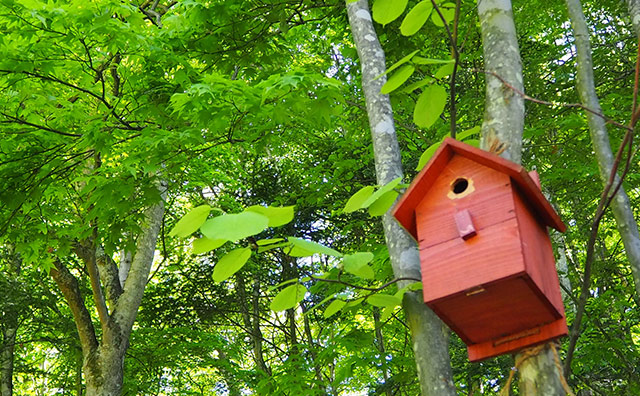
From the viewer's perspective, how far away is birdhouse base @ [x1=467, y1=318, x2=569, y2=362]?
5.69 feet

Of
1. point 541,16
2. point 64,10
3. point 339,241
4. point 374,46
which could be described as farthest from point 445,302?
point 339,241

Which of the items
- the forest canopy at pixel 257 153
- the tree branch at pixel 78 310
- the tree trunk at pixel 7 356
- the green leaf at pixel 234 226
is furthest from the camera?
the tree trunk at pixel 7 356

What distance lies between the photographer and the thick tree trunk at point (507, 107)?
1534mm

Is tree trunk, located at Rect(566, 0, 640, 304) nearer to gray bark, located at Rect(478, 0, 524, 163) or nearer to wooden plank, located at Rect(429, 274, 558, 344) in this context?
gray bark, located at Rect(478, 0, 524, 163)

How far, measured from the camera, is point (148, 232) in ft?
26.8

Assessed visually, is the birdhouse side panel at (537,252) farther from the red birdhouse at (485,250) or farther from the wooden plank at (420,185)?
the wooden plank at (420,185)

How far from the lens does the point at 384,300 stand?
6.75 ft

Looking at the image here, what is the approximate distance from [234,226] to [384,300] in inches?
39.8

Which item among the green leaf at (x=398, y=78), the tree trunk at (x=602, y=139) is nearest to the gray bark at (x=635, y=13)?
the tree trunk at (x=602, y=139)

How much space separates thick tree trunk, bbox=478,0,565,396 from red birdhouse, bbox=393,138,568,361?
3.3 inches

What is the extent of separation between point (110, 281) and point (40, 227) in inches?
96.9

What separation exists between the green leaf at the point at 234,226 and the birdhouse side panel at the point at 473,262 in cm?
79

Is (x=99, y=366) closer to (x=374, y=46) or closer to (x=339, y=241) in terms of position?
(x=339, y=241)

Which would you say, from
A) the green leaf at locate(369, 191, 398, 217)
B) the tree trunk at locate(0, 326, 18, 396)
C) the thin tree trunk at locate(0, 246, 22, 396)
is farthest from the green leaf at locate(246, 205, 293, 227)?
the tree trunk at locate(0, 326, 18, 396)
